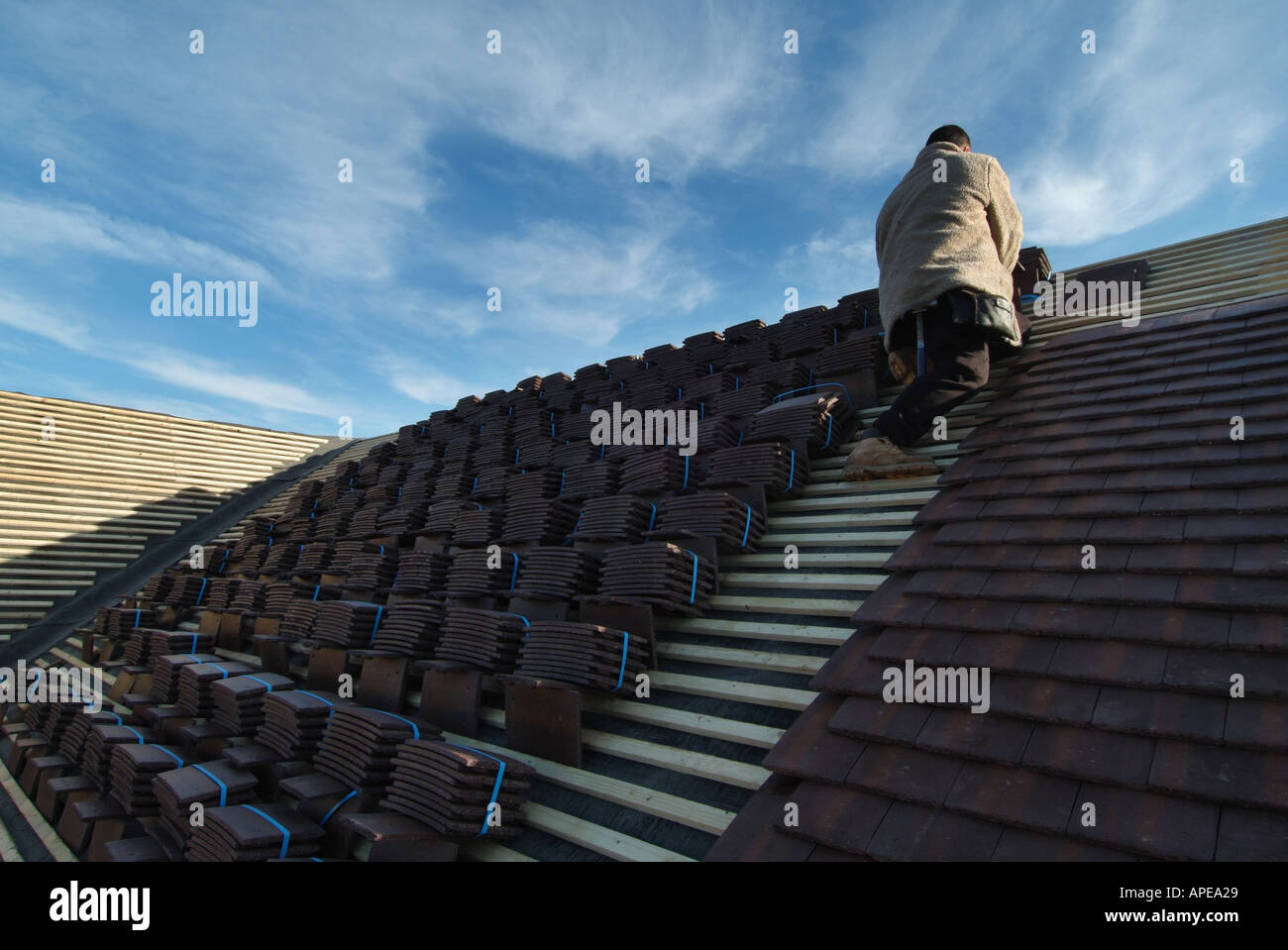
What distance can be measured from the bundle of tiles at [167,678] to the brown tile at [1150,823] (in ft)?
24.0

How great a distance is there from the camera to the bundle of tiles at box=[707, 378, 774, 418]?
7453 millimetres

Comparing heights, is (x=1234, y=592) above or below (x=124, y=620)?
above

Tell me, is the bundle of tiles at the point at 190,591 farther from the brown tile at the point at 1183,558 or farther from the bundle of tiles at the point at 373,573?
the brown tile at the point at 1183,558

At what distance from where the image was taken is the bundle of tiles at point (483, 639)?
190 inches

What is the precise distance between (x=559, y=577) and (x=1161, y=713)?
4051 millimetres

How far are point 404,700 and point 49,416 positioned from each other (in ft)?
47.7

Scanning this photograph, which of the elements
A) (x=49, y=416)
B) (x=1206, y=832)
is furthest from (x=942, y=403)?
(x=49, y=416)

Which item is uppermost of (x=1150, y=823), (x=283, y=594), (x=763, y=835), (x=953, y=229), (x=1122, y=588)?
(x=953, y=229)

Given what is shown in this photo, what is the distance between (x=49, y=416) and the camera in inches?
556

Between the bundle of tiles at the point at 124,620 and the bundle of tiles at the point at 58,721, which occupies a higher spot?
the bundle of tiles at the point at 124,620

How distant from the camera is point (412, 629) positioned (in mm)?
5582

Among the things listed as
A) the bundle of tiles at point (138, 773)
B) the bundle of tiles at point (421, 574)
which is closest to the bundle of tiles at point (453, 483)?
the bundle of tiles at point (421, 574)
